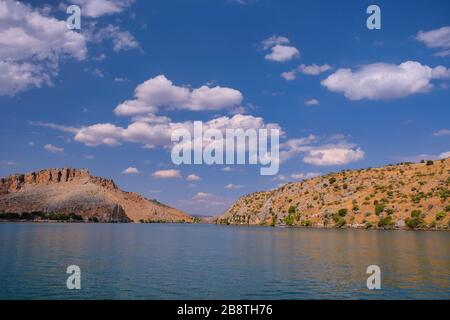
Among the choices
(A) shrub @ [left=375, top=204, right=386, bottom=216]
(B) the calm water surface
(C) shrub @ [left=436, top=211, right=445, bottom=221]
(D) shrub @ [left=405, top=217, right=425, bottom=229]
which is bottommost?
(B) the calm water surface

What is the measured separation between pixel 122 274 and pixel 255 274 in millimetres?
17773

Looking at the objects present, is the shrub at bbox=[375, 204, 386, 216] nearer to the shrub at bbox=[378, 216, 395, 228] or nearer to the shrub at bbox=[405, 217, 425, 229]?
the shrub at bbox=[378, 216, 395, 228]

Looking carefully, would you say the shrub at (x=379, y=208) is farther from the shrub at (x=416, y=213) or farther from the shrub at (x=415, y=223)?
the shrub at (x=415, y=223)

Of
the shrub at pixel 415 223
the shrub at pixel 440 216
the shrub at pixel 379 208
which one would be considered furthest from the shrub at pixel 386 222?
the shrub at pixel 440 216

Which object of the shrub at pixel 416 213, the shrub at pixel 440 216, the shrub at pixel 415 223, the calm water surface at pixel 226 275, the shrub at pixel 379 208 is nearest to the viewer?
the calm water surface at pixel 226 275

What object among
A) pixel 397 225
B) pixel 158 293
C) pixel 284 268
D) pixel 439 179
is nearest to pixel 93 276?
pixel 158 293

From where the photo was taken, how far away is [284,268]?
63.6 meters

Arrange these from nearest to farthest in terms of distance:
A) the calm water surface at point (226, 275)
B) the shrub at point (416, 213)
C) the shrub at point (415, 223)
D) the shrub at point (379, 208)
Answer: the calm water surface at point (226, 275)
the shrub at point (415, 223)
the shrub at point (416, 213)
the shrub at point (379, 208)

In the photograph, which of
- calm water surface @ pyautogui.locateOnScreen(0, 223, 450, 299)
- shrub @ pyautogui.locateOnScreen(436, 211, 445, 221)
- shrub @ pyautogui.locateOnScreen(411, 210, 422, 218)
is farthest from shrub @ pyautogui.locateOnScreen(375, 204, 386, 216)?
calm water surface @ pyautogui.locateOnScreen(0, 223, 450, 299)

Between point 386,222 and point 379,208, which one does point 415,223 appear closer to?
point 386,222

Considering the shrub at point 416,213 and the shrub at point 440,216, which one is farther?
the shrub at point 416,213

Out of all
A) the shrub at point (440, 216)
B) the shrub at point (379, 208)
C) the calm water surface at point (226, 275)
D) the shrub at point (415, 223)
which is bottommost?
the calm water surface at point (226, 275)

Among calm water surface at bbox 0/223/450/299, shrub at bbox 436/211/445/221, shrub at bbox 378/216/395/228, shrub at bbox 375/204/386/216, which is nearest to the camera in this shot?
calm water surface at bbox 0/223/450/299
